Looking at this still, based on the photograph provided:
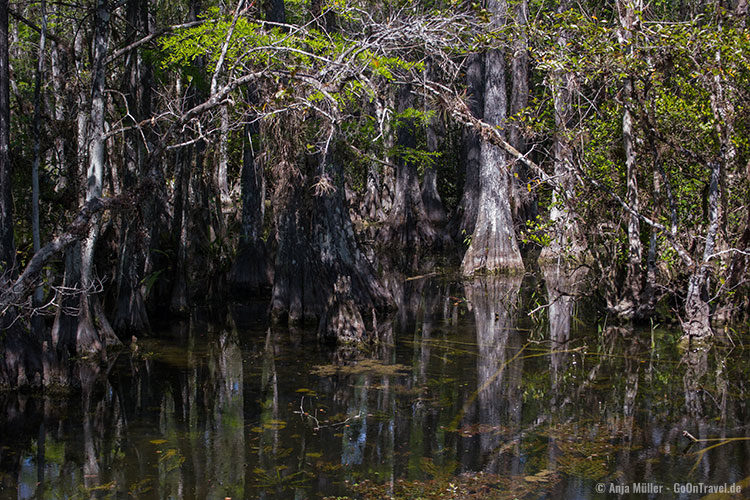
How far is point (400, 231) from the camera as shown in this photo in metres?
21.3

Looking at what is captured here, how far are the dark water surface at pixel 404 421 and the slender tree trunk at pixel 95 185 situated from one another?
55cm

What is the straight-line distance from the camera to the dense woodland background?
8.17m

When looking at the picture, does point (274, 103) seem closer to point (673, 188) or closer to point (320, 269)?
point (320, 269)

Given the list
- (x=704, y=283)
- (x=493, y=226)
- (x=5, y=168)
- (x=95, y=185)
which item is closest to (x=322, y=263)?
(x=95, y=185)

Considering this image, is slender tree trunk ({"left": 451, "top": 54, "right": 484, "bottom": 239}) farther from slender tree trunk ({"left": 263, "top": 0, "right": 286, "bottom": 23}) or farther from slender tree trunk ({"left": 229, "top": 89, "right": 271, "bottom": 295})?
slender tree trunk ({"left": 263, "top": 0, "right": 286, "bottom": 23})

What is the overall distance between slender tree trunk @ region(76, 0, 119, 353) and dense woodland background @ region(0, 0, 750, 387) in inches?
1.1

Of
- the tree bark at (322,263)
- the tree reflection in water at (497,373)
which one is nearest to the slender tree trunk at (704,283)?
the tree reflection in water at (497,373)

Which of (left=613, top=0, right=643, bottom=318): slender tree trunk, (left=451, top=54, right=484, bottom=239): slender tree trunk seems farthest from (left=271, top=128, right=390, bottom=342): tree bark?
(left=451, top=54, right=484, bottom=239): slender tree trunk

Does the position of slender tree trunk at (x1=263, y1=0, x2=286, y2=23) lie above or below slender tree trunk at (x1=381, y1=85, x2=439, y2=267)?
above

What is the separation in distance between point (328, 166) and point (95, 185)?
324 cm

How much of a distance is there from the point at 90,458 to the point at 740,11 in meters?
8.46

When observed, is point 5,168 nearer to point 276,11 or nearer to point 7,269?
point 7,269

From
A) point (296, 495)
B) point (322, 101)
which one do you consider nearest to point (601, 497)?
point (296, 495)

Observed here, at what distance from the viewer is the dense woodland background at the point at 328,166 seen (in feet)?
26.8
